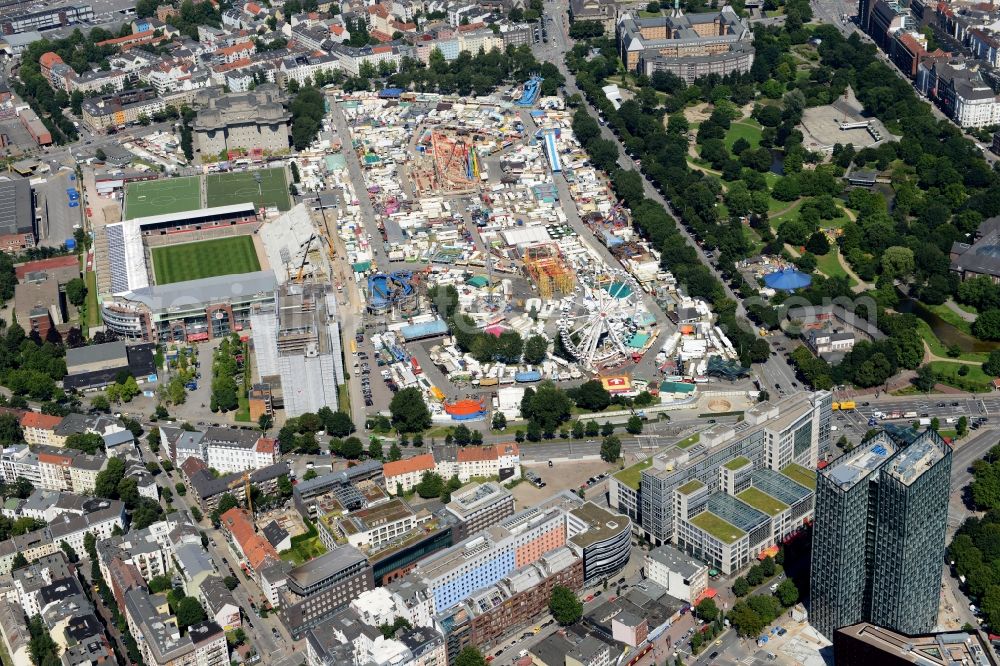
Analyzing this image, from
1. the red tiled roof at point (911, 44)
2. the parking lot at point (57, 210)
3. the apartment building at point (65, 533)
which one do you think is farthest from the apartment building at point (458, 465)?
the red tiled roof at point (911, 44)

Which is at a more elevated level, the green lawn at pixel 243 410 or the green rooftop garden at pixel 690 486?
the green rooftop garden at pixel 690 486

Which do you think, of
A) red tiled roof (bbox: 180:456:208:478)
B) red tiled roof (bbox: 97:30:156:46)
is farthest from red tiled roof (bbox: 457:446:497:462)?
red tiled roof (bbox: 97:30:156:46)

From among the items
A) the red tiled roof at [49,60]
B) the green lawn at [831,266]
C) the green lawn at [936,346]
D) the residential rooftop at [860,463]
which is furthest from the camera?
the red tiled roof at [49,60]

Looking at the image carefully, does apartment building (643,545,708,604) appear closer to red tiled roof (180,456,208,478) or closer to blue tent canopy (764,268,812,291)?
red tiled roof (180,456,208,478)

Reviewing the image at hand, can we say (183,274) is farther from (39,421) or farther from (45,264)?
(39,421)

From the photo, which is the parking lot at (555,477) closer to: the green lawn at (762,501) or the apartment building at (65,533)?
the green lawn at (762,501)

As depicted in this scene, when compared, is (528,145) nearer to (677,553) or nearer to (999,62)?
(999,62)

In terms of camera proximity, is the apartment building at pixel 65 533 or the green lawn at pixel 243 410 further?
the green lawn at pixel 243 410
